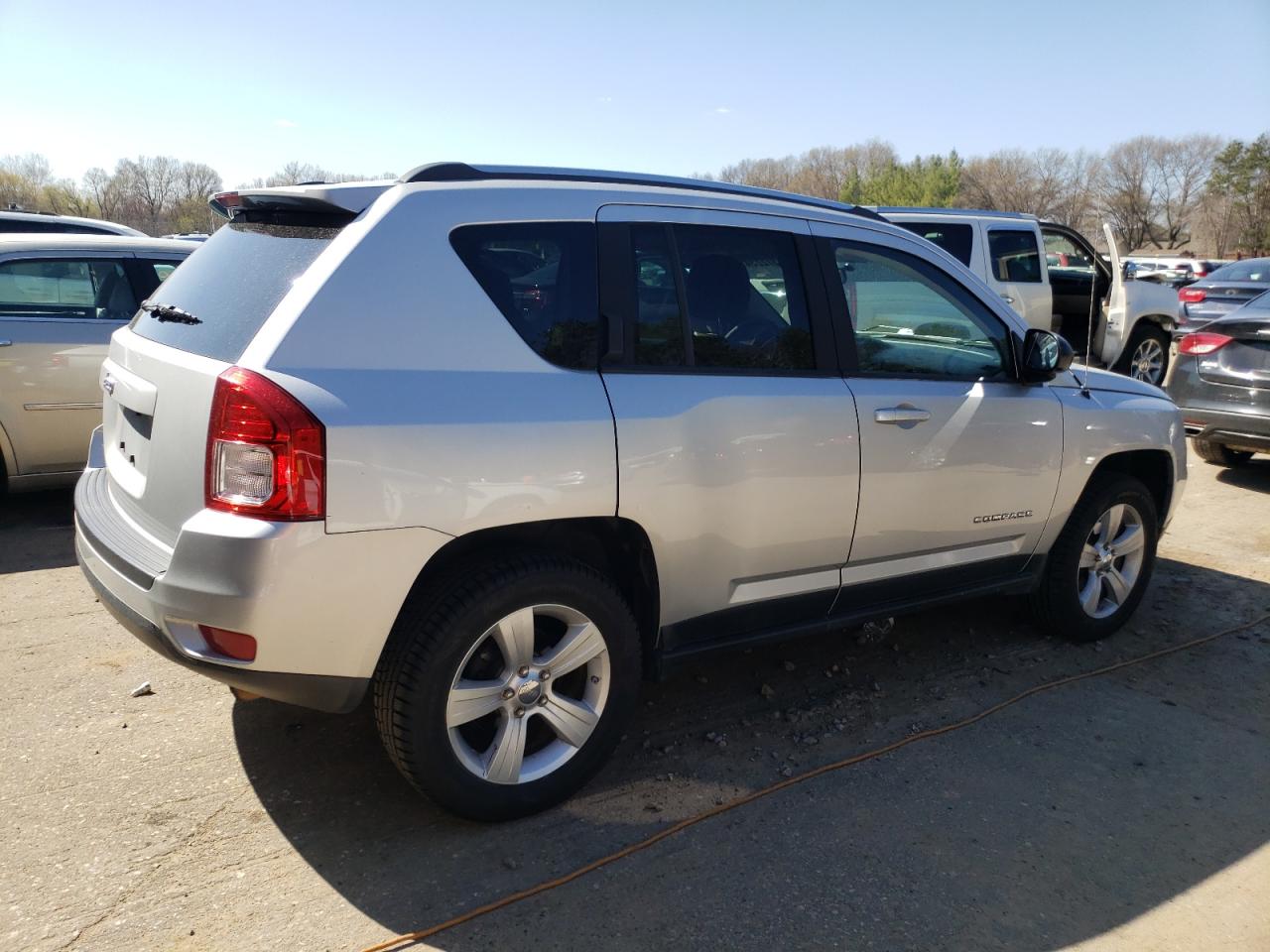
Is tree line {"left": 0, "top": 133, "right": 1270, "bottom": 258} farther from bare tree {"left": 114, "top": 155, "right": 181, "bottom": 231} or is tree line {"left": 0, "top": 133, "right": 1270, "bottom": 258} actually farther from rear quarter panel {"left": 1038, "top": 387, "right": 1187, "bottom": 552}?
rear quarter panel {"left": 1038, "top": 387, "right": 1187, "bottom": 552}

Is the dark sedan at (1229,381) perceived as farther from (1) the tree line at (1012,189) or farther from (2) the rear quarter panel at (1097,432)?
(1) the tree line at (1012,189)

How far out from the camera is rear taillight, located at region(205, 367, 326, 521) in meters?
2.46

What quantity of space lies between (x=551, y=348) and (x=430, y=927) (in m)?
1.69

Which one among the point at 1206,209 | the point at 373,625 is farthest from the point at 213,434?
the point at 1206,209

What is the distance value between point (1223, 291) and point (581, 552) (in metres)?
13.4

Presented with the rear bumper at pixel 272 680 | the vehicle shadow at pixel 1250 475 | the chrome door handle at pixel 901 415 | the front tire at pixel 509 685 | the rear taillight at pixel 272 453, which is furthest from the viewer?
the vehicle shadow at pixel 1250 475

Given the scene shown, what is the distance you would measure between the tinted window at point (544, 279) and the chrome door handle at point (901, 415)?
3.96ft

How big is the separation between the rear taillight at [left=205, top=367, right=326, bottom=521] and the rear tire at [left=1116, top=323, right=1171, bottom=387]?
11.5 m

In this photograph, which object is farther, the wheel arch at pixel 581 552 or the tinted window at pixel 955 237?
the tinted window at pixel 955 237

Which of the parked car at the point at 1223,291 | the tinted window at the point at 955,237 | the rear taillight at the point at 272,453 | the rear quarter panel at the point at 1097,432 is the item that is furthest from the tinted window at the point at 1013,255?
the rear taillight at the point at 272,453

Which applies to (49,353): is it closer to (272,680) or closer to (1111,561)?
(272,680)

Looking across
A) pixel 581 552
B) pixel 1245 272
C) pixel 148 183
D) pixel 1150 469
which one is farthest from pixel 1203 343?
pixel 148 183

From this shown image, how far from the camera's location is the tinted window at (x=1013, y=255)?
9.34 m

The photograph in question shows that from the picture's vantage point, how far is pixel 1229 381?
7500 millimetres
